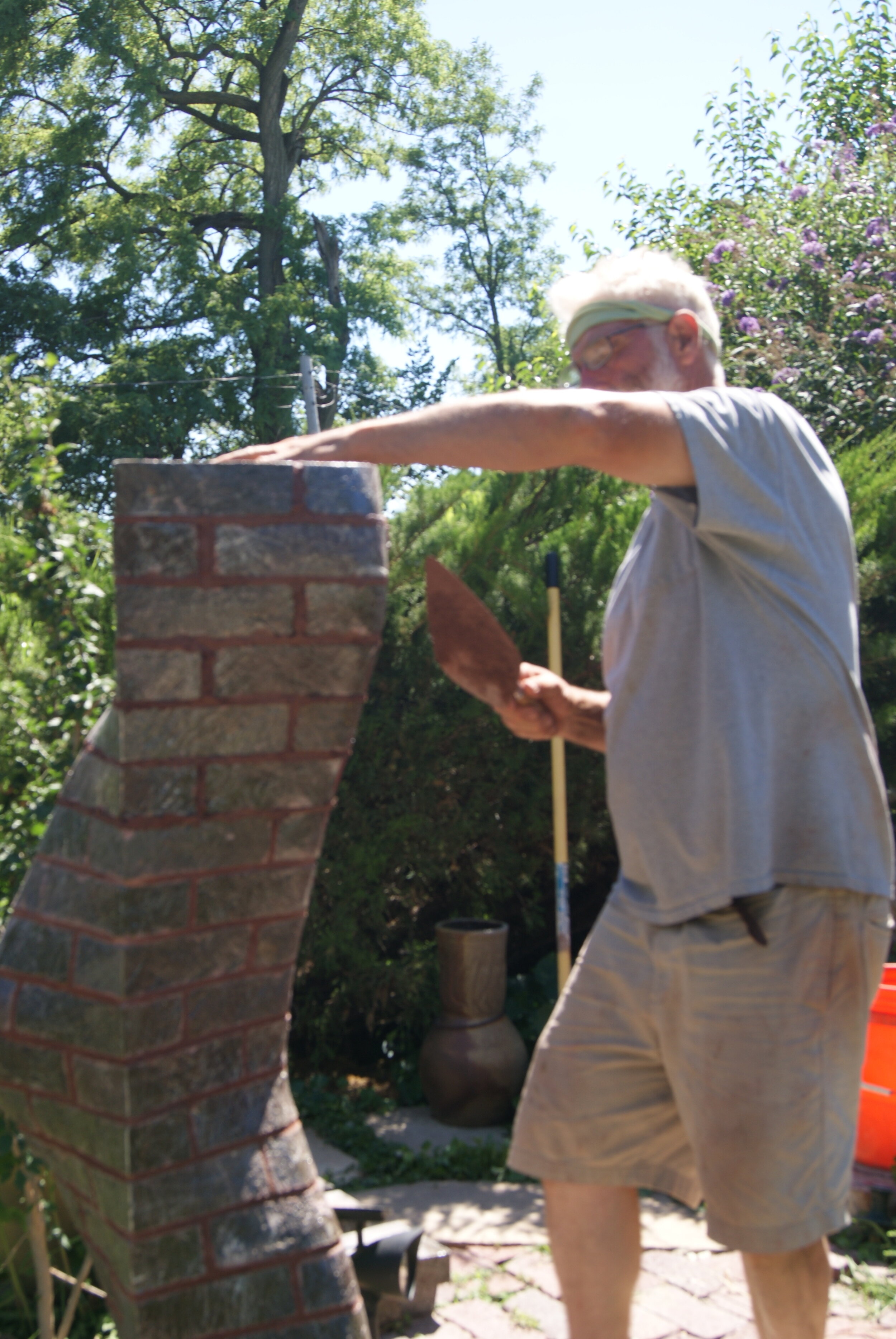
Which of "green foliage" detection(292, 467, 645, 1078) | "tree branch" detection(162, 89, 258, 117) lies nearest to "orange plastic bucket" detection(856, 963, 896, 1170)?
"green foliage" detection(292, 467, 645, 1078)

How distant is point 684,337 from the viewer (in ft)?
6.85

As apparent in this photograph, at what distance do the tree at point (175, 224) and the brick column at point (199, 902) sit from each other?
16.9 m

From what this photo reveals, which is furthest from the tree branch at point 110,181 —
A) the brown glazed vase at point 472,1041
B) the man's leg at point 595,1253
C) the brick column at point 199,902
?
the man's leg at point 595,1253

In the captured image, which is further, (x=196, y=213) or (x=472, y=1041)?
(x=196, y=213)

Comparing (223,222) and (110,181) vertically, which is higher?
(110,181)

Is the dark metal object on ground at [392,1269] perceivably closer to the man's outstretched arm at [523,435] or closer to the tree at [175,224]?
the man's outstretched arm at [523,435]

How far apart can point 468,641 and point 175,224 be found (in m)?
19.8

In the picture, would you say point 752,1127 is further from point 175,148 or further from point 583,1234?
point 175,148

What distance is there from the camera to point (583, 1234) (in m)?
2.01

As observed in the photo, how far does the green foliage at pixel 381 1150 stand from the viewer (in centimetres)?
408

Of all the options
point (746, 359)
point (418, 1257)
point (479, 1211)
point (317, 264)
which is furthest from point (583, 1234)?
point (317, 264)

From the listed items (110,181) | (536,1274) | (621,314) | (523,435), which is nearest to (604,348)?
(621,314)

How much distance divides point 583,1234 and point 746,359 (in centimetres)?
642

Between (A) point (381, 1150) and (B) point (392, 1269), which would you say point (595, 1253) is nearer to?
(B) point (392, 1269)
